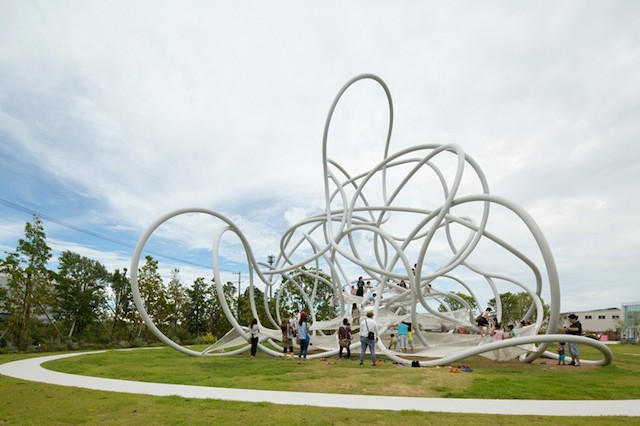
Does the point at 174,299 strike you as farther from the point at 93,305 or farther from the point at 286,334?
the point at 286,334

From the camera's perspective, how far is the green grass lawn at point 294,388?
667 centimetres

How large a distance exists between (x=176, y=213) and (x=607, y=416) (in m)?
15.5

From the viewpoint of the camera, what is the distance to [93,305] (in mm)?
49312

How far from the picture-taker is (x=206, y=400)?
8.06 metres

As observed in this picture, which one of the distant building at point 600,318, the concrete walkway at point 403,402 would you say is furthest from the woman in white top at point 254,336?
the distant building at point 600,318

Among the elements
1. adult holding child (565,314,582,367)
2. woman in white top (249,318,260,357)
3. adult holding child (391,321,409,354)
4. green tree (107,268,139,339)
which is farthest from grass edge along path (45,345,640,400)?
green tree (107,268,139,339)

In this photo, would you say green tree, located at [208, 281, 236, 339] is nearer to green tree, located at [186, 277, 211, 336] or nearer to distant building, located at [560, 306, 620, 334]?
green tree, located at [186, 277, 211, 336]

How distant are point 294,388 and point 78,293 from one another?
4608cm

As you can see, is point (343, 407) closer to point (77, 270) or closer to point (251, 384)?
point (251, 384)

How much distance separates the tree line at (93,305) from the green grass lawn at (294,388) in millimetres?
15837

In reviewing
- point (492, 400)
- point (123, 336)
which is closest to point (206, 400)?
point (492, 400)

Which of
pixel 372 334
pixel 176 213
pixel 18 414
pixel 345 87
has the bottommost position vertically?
pixel 18 414

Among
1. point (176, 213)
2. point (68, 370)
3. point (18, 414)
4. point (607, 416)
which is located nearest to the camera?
point (607, 416)

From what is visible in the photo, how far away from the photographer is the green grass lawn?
6.67 meters
